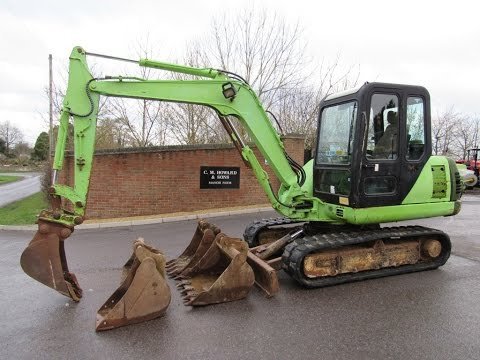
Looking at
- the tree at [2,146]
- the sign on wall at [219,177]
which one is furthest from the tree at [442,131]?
the tree at [2,146]

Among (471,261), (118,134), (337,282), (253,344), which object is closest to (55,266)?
(253,344)

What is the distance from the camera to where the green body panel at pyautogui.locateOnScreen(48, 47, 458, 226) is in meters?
4.52

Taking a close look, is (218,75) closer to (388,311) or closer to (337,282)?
(337,282)

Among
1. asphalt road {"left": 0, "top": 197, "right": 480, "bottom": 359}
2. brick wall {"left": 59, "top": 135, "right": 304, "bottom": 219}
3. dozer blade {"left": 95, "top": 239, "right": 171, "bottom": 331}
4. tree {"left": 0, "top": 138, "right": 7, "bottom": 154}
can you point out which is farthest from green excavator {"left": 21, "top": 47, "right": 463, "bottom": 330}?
tree {"left": 0, "top": 138, "right": 7, "bottom": 154}

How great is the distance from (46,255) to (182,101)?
2.47 m

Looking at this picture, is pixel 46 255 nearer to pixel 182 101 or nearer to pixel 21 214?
pixel 182 101

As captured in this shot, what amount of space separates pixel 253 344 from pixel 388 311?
5.73 ft

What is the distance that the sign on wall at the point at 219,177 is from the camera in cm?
1190

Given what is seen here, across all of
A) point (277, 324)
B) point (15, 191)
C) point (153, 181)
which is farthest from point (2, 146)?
point (277, 324)

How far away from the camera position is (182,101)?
5004mm

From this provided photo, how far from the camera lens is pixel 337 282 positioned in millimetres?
5137

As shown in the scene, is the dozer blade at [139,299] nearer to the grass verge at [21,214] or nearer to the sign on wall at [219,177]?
the sign on wall at [219,177]

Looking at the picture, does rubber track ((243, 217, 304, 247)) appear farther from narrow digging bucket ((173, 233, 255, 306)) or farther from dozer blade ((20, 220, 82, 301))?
dozer blade ((20, 220, 82, 301))

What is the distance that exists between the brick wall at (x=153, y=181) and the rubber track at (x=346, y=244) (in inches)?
242
